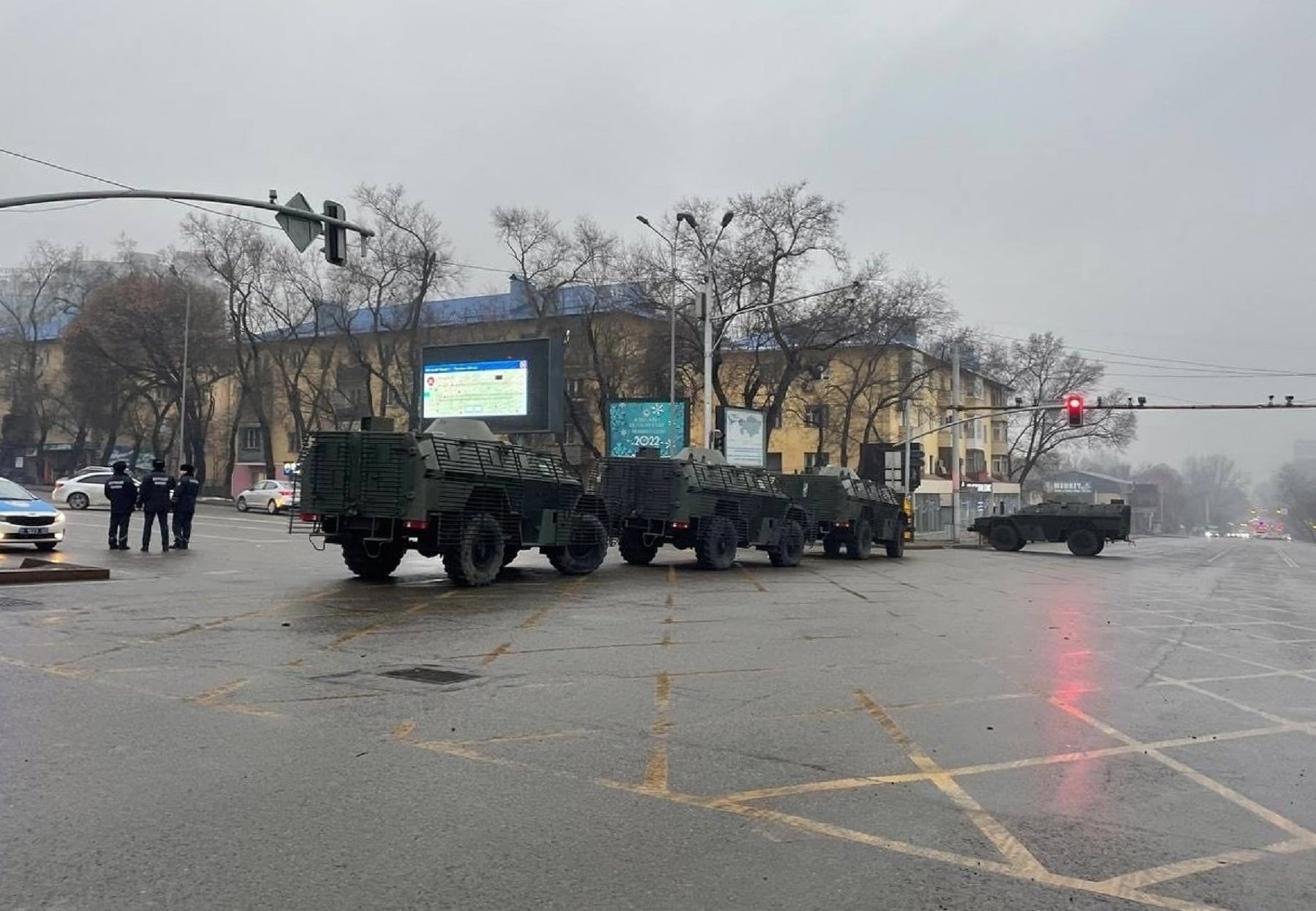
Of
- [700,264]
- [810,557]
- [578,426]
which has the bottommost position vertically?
[810,557]

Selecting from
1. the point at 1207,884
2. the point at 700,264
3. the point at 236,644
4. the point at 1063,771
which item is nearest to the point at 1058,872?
the point at 1207,884

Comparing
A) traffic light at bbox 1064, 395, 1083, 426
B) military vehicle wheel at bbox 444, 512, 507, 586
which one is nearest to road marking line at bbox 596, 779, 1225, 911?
military vehicle wheel at bbox 444, 512, 507, 586

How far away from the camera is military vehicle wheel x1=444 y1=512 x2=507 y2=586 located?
15.2 meters

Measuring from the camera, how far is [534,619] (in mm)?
12016

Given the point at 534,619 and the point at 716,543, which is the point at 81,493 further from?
the point at 534,619

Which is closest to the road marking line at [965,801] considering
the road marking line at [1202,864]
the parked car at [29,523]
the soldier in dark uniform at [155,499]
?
the road marking line at [1202,864]

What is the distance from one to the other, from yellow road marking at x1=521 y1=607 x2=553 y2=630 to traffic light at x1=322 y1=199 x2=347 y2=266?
8296 millimetres

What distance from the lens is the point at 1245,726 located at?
7.29 meters

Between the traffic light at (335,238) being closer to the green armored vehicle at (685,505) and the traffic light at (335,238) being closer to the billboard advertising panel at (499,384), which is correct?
the green armored vehicle at (685,505)

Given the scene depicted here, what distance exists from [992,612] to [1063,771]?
865 cm

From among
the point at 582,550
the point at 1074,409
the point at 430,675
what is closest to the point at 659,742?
the point at 430,675

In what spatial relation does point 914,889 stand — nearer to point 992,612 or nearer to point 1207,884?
point 1207,884

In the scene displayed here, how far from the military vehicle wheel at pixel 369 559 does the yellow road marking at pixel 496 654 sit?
20.8 ft

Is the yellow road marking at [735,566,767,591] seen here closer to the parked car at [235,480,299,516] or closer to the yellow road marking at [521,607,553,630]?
the yellow road marking at [521,607,553,630]
